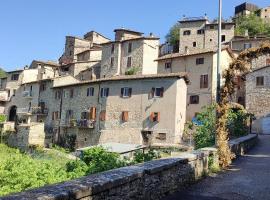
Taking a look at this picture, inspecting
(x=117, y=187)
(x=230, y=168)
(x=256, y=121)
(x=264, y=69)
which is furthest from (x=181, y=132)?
(x=117, y=187)

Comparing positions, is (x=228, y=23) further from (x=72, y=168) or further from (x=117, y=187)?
(x=117, y=187)

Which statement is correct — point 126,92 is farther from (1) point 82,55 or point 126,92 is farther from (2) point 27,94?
(1) point 82,55

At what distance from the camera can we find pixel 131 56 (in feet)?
196

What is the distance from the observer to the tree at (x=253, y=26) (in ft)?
260

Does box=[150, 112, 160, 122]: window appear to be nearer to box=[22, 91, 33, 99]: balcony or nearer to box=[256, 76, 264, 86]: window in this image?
box=[256, 76, 264, 86]: window

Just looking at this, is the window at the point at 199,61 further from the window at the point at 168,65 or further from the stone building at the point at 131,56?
the stone building at the point at 131,56

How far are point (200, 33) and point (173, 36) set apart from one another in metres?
9.18

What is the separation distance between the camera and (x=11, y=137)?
54.9 m

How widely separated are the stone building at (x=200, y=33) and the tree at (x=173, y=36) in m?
4.39

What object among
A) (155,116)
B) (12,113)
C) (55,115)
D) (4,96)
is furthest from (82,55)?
(155,116)

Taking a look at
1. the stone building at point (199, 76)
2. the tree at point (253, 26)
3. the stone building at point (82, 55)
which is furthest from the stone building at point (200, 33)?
the stone building at point (199, 76)

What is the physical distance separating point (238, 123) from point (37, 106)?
129 feet

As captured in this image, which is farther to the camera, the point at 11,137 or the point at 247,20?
the point at 247,20

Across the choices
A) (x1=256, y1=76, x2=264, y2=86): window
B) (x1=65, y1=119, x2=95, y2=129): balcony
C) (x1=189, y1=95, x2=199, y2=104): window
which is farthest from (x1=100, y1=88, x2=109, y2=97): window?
(x1=256, y1=76, x2=264, y2=86): window
